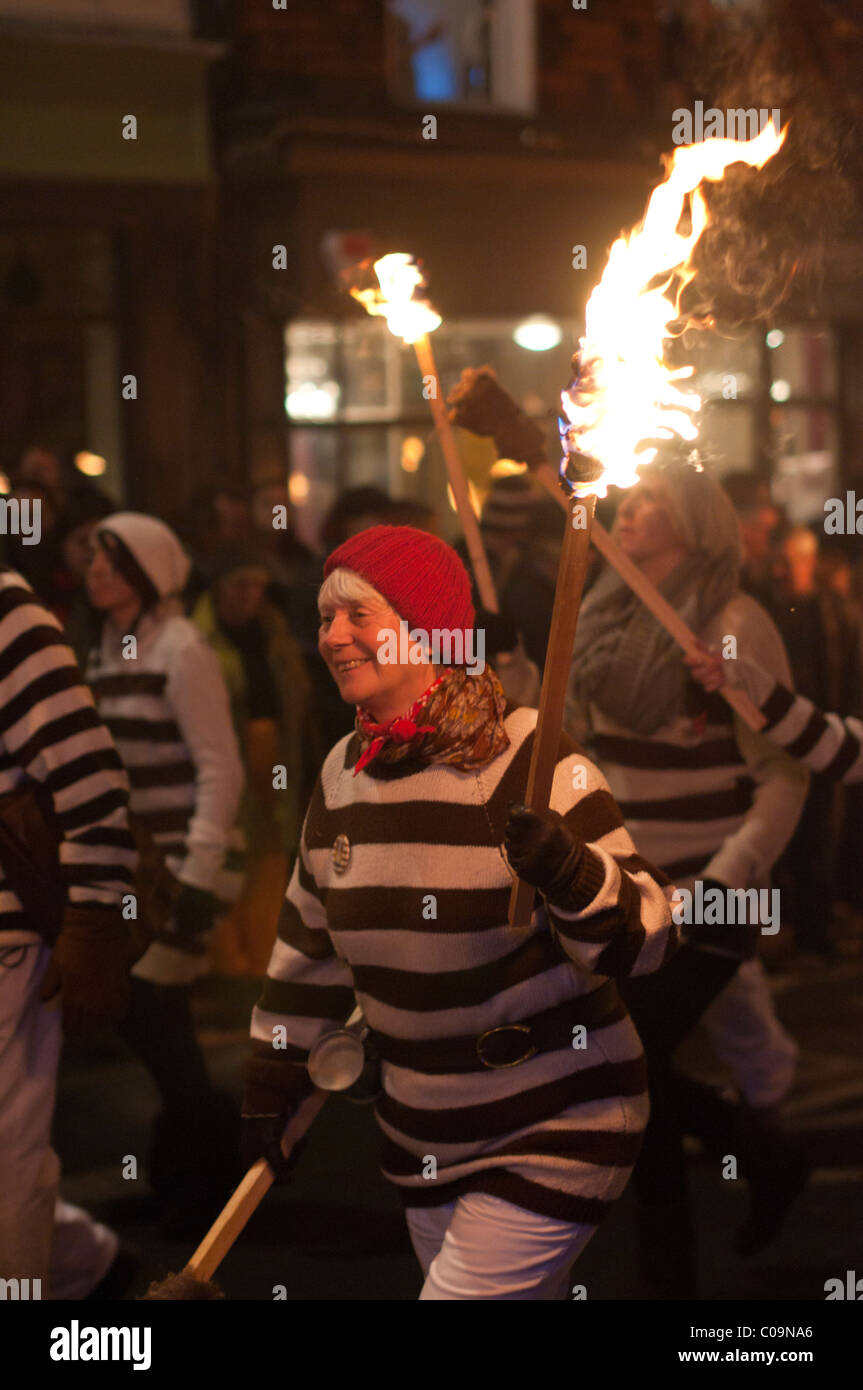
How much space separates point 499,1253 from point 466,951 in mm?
506

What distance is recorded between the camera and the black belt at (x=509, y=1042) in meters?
2.86

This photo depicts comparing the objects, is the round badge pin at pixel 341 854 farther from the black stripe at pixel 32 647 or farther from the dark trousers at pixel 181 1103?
the dark trousers at pixel 181 1103

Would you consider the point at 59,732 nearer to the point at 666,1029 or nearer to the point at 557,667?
the point at 557,667

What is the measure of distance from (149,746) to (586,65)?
980 cm

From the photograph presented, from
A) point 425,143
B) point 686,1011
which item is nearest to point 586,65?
point 425,143

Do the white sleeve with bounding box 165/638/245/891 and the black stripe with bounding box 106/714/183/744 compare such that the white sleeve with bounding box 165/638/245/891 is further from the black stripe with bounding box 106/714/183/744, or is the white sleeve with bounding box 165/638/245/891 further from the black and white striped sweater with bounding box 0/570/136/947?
the black and white striped sweater with bounding box 0/570/136/947

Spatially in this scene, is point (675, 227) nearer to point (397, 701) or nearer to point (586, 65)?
point (397, 701)

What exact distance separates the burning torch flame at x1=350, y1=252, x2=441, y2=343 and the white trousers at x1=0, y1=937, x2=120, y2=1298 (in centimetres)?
157

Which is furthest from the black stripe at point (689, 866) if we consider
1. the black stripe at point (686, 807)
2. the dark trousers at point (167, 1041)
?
the dark trousers at point (167, 1041)

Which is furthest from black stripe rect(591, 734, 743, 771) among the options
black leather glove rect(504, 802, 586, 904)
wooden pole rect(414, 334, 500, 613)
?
black leather glove rect(504, 802, 586, 904)

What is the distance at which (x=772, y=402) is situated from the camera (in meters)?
13.7


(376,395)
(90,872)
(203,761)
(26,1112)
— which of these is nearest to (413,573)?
(90,872)

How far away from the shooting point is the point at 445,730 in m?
2.86

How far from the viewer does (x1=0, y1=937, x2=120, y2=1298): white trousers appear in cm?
364
